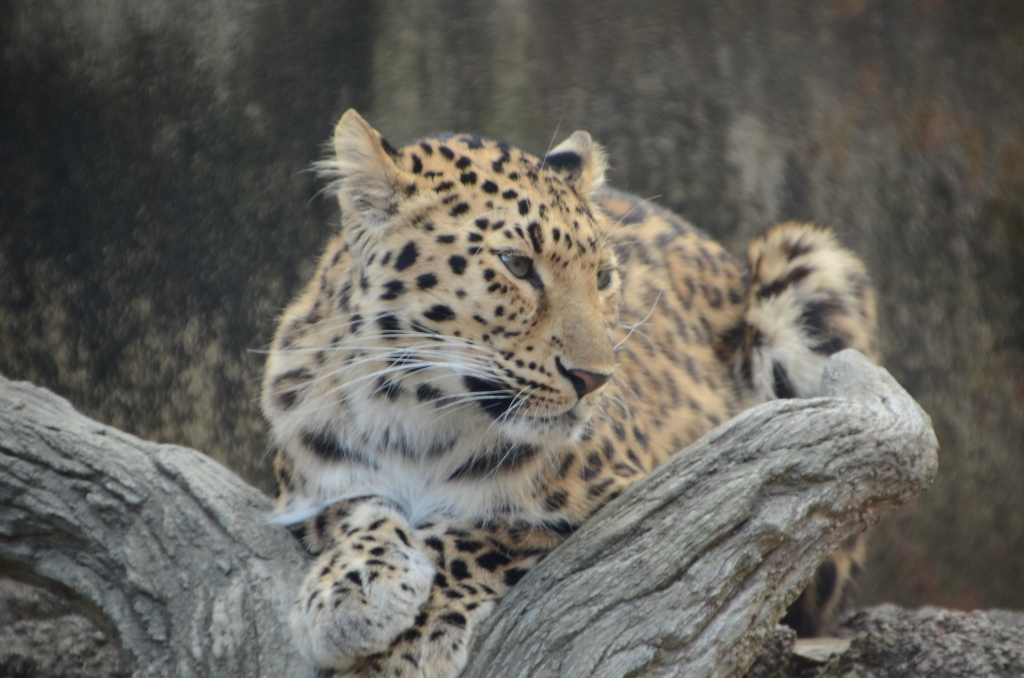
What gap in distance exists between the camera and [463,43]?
624cm

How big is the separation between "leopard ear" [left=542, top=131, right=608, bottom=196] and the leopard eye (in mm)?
655

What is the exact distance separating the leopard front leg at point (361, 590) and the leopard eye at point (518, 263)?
3.54 feet

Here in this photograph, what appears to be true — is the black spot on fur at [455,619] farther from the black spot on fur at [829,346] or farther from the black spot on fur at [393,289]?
the black spot on fur at [829,346]

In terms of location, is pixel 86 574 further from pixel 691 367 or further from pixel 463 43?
pixel 463 43

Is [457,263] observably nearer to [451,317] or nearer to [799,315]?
[451,317]

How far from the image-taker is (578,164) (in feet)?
14.3

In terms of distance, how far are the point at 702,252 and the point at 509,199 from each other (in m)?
2.60

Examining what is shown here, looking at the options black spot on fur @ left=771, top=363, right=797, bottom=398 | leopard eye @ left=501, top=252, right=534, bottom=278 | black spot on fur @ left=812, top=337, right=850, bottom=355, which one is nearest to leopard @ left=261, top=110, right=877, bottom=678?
leopard eye @ left=501, top=252, right=534, bottom=278

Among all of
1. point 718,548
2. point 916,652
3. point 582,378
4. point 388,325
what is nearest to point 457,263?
point 388,325

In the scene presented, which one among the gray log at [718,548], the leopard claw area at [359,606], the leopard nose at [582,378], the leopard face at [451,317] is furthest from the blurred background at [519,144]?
the gray log at [718,548]

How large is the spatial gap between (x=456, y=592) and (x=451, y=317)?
3.24 feet

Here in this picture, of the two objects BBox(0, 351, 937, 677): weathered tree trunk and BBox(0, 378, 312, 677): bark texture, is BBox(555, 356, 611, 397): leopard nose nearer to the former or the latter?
BBox(0, 351, 937, 677): weathered tree trunk

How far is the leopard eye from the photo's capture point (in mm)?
3680

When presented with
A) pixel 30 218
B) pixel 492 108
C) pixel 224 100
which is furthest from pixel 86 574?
pixel 492 108
